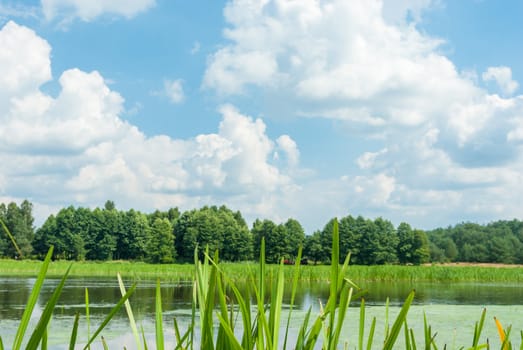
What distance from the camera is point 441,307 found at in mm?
14297

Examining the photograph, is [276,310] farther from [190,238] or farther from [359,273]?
[190,238]

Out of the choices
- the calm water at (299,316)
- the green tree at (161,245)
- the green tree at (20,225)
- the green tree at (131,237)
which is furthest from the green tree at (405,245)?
the calm water at (299,316)

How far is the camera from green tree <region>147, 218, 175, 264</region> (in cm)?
5909

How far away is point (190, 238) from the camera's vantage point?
200ft

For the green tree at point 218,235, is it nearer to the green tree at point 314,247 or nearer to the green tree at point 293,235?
the green tree at point 293,235

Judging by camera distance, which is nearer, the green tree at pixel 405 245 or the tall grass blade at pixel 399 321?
the tall grass blade at pixel 399 321

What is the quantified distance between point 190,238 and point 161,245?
10.9 ft

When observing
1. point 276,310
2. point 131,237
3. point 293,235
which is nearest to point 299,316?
point 276,310

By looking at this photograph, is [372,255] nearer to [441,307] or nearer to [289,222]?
[289,222]

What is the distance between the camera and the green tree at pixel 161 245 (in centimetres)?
5909

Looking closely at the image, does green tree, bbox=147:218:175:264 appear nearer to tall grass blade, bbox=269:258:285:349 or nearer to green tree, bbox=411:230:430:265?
green tree, bbox=411:230:430:265

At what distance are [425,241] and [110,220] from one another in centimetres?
3817

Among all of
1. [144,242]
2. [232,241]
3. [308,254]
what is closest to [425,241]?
[308,254]

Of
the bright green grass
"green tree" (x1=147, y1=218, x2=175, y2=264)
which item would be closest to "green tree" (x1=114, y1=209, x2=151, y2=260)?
"green tree" (x1=147, y1=218, x2=175, y2=264)
